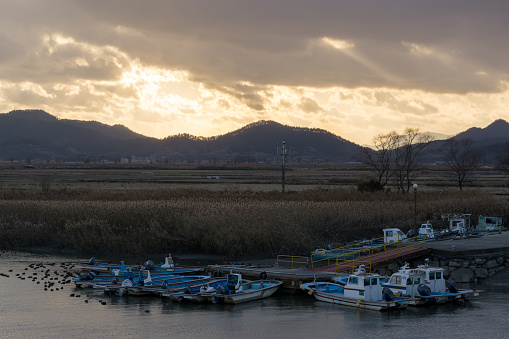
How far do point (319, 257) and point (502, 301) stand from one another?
14.4 meters

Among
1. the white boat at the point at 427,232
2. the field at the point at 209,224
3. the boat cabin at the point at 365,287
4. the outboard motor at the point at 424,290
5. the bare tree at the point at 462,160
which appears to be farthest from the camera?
the bare tree at the point at 462,160

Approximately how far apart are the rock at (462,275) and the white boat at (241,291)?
11855 mm

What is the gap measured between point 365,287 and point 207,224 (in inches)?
839

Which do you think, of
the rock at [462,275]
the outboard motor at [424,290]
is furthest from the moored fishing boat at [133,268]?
the rock at [462,275]

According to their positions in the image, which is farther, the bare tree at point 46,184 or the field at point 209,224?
the bare tree at point 46,184

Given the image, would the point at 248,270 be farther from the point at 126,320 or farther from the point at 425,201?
the point at 425,201

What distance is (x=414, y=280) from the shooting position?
35.2 m

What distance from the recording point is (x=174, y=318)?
32.1 m

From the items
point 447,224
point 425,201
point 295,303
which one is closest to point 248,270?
point 295,303

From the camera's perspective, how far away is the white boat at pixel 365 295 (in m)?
33.2

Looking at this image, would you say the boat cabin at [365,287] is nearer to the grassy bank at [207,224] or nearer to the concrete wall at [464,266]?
the concrete wall at [464,266]

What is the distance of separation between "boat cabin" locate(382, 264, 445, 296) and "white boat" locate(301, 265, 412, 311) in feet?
3.51

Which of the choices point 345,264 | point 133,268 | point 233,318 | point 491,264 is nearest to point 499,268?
point 491,264

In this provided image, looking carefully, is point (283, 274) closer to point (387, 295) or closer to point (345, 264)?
point (345, 264)
